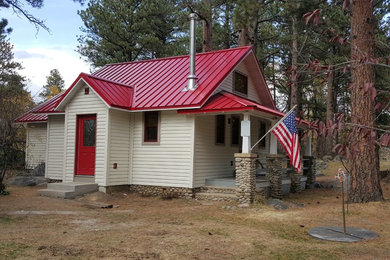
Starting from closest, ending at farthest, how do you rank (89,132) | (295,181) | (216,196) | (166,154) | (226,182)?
(216,196) → (226,182) → (166,154) → (89,132) → (295,181)

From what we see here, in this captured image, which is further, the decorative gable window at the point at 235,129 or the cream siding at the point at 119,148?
the decorative gable window at the point at 235,129

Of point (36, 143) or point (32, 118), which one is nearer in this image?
point (32, 118)

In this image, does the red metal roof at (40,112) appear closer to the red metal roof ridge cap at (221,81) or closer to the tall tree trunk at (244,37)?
the red metal roof ridge cap at (221,81)

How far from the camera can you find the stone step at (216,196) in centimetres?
1180

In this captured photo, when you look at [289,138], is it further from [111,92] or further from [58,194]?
[58,194]

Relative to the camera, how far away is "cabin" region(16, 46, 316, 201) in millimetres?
12375

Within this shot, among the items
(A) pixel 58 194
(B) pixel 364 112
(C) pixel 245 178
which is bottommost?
(A) pixel 58 194

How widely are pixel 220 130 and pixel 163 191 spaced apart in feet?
10.3

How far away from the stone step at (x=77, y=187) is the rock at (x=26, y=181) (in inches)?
118

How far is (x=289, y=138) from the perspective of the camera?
36.5ft

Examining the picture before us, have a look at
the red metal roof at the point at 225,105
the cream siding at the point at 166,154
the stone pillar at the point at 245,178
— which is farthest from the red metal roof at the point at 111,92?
the stone pillar at the point at 245,178

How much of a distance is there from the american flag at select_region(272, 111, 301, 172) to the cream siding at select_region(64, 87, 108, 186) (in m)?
5.62

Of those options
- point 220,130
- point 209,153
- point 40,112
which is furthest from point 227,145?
point 40,112

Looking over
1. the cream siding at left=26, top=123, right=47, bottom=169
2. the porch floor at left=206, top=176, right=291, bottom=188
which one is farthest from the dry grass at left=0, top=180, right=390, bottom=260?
the cream siding at left=26, top=123, right=47, bottom=169
